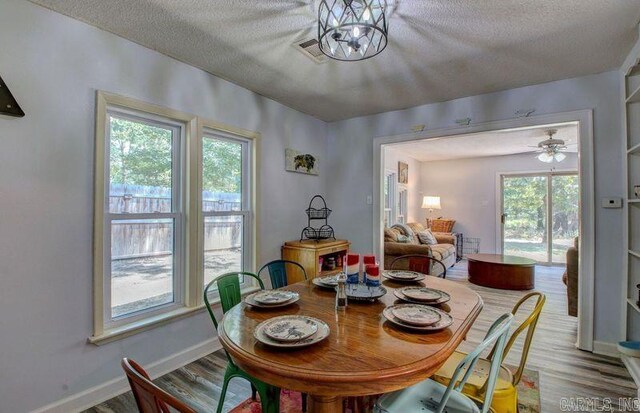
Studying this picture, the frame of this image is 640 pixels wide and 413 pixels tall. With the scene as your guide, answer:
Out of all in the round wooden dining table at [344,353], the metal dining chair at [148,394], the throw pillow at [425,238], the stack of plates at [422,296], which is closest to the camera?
the metal dining chair at [148,394]

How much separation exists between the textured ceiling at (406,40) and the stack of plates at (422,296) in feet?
5.28

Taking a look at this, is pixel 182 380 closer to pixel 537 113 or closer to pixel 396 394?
pixel 396 394

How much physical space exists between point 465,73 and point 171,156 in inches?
102

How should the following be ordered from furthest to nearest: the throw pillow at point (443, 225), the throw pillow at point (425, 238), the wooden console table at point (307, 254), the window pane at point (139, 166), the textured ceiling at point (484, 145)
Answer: the throw pillow at point (443, 225), the throw pillow at point (425, 238), the textured ceiling at point (484, 145), the wooden console table at point (307, 254), the window pane at point (139, 166)

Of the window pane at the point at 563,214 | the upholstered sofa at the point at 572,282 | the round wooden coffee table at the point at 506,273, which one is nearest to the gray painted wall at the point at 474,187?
the window pane at the point at 563,214

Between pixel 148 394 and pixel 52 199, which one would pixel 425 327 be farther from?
pixel 52 199

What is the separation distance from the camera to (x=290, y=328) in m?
1.20

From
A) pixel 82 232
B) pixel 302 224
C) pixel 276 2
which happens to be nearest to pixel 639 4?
pixel 276 2

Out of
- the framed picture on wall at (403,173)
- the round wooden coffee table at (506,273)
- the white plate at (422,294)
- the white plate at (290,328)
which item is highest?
the framed picture on wall at (403,173)

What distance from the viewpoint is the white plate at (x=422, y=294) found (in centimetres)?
157

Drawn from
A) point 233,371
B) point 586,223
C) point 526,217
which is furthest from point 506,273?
point 233,371

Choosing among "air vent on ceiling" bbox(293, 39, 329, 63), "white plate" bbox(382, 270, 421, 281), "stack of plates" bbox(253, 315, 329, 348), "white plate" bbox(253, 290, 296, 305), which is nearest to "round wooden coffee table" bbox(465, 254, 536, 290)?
"white plate" bbox(382, 270, 421, 281)

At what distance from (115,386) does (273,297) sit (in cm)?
140

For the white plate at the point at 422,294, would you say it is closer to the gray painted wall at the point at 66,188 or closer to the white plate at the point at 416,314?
the white plate at the point at 416,314
